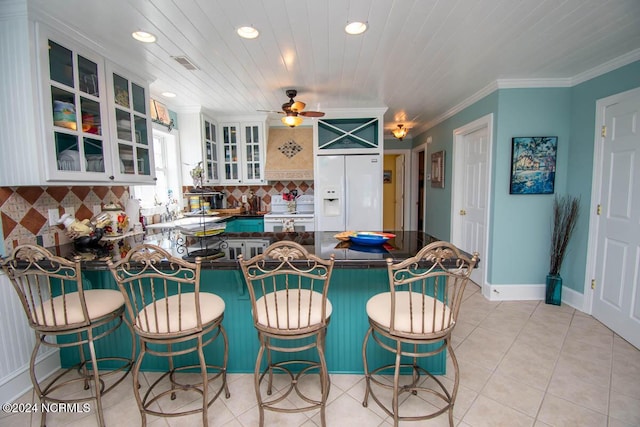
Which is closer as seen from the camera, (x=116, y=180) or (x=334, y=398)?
(x=334, y=398)

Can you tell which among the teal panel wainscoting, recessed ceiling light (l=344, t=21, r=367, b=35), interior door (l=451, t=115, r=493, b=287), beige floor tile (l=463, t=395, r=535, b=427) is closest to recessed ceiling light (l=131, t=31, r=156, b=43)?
recessed ceiling light (l=344, t=21, r=367, b=35)

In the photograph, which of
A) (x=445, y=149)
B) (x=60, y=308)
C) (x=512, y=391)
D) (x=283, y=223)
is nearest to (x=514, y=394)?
(x=512, y=391)

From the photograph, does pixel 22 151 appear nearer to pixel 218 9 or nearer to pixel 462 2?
pixel 218 9

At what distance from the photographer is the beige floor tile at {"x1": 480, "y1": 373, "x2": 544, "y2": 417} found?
1.69m

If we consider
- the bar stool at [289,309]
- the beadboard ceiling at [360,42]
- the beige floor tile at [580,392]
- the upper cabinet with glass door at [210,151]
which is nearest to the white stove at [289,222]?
the upper cabinet with glass door at [210,151]

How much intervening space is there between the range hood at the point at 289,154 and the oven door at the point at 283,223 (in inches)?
24.7

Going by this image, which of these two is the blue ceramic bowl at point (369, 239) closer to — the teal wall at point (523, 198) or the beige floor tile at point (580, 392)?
the beige floor tile at point (580, 392)

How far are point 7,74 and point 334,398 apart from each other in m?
2.78

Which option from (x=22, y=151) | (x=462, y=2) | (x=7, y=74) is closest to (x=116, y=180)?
(x=22, y=151)

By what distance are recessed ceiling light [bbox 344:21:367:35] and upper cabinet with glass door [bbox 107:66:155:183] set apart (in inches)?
73.1

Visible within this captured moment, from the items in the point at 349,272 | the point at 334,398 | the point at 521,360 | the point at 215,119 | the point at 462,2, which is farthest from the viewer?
the point at 215,119

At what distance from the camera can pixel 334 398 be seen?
1756mm

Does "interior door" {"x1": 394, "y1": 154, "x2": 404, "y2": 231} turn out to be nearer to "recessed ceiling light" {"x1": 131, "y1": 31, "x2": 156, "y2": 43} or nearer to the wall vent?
the wall vent

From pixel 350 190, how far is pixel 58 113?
3078 mm
